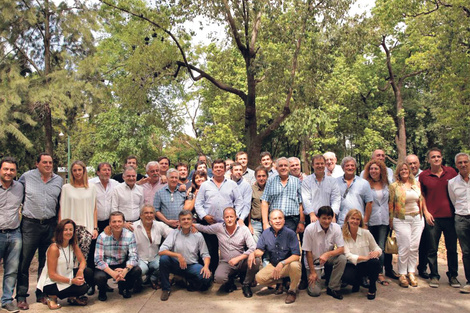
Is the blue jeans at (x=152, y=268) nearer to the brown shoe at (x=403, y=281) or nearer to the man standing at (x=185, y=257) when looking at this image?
the man standing at (x=185, y=257)

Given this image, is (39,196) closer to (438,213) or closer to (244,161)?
(244,161)

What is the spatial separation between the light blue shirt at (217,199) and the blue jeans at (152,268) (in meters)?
0.96

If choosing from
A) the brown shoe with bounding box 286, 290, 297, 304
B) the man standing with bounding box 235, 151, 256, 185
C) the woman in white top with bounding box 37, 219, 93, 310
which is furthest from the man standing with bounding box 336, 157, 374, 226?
the woman in white top with bounding box 37, 219, 93, 310

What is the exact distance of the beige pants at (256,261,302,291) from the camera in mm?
5809

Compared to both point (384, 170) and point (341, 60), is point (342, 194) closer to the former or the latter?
point (384, 170)

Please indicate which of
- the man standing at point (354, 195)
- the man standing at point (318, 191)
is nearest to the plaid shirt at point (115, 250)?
the man standing at point (318, 191)

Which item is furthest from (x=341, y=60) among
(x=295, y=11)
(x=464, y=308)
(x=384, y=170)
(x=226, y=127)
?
(x=464, y=308)

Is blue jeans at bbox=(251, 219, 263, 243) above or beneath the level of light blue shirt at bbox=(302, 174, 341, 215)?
beneath

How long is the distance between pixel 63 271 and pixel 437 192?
18.5 ft

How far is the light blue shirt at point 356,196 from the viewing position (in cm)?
643

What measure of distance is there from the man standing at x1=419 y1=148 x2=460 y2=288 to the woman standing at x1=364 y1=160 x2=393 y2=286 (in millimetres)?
638

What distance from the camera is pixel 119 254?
6.07m

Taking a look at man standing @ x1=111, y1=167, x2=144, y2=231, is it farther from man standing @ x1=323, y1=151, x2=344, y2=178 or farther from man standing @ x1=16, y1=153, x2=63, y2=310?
man standing @ x1=323, y1=151, x2=344, y2=178

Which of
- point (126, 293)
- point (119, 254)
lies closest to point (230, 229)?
point (119, 254)
